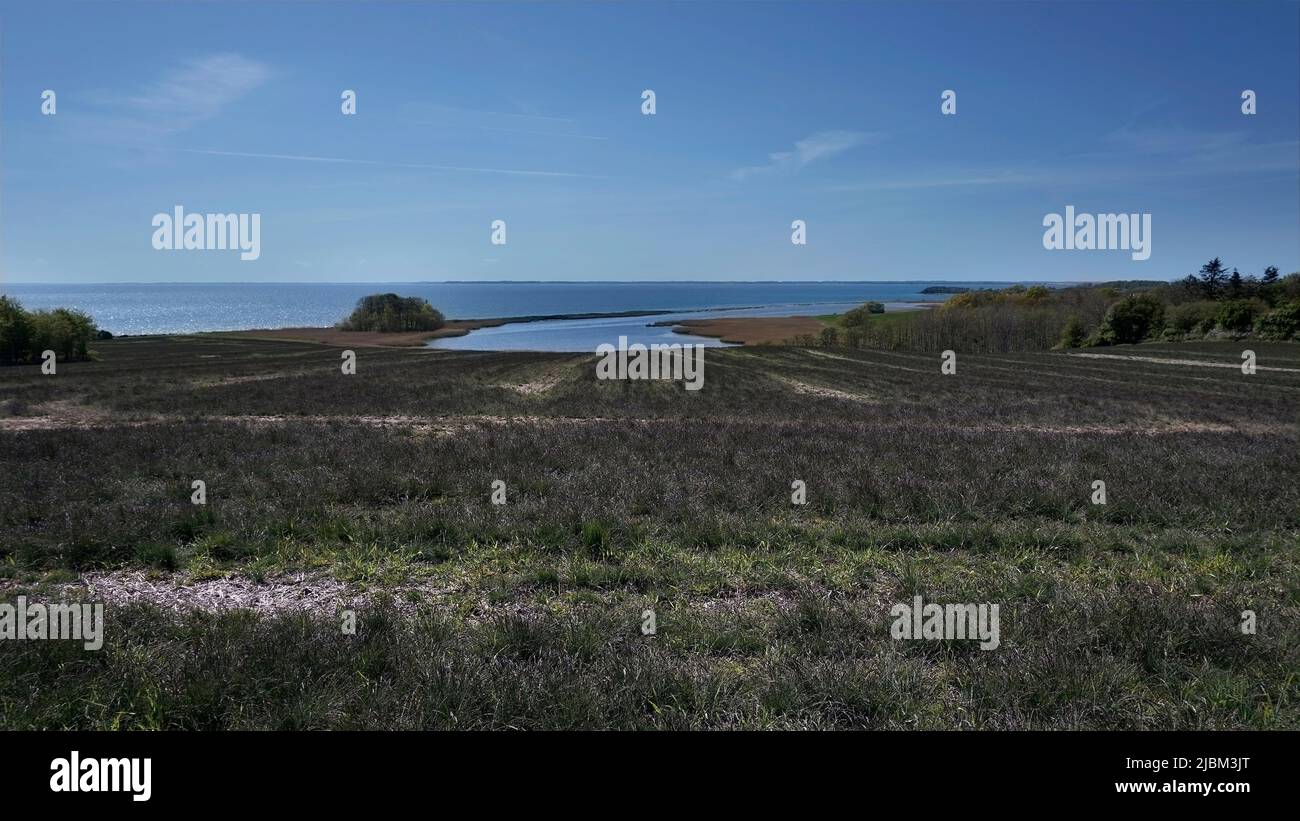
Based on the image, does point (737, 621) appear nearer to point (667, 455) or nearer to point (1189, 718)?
point (1189, 718)

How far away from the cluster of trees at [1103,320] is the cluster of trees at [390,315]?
6859 cm

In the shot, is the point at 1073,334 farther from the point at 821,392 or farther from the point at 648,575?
the point at 648,575

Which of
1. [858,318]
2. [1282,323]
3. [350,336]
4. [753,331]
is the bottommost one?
[1282,323]

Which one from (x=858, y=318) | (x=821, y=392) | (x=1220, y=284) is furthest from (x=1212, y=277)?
(x=821, y=392)

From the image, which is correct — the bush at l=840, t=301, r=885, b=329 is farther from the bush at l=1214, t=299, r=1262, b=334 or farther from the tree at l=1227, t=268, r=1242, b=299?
the tree at l=1227, t=268, r=1242, b=299

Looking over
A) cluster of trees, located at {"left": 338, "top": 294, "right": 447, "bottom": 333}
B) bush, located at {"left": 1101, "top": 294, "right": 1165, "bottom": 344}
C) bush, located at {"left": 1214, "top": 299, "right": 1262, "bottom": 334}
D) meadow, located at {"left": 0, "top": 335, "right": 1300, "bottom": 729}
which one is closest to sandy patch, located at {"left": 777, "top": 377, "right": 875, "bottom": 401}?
meadow, located at {"left": 0, "top": 335, "right": 1300, "bottom": 729}

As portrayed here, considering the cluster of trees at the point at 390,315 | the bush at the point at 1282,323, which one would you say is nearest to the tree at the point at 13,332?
the cluster of trees at the point at 390,315

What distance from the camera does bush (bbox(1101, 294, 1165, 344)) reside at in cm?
9106

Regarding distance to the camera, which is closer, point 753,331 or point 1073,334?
point 1073,334

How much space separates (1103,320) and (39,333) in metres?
125

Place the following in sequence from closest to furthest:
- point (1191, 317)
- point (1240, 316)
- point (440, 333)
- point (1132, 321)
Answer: point (1240, 316), point (1191, 317), point (1132, 321), point (440, 333)

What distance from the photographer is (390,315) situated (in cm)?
11094

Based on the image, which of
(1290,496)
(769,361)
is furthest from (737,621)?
(769,361)

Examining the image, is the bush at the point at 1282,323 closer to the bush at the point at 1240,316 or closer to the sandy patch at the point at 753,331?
the bush at the point at 1240,316
